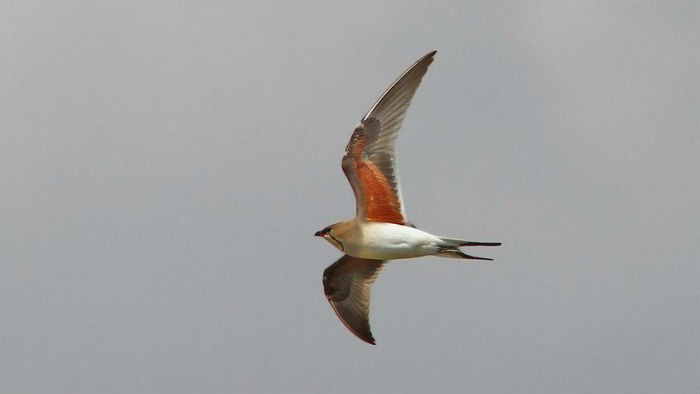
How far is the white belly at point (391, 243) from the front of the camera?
82.3 feet

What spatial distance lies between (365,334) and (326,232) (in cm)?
250

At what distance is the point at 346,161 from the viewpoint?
25.9m

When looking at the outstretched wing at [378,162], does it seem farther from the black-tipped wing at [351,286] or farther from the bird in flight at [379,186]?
the black-tipped wing at [351,286]

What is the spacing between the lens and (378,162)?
25938 mm

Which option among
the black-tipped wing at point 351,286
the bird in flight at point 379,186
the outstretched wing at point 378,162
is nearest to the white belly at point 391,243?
the bird in flight at point 379,186

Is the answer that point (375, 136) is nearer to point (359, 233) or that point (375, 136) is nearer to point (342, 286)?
point (359, 233)

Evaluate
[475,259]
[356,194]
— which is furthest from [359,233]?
[475,259]

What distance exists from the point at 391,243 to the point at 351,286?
2.74 meters

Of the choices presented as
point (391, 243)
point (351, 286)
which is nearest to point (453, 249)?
point (391, 243)

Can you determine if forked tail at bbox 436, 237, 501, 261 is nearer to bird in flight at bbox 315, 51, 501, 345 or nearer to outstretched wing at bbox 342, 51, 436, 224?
bird in flight at bbox 315, 51, 501, 345

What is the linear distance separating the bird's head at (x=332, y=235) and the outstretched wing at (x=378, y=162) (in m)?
0.60

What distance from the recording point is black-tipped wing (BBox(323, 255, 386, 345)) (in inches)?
1094

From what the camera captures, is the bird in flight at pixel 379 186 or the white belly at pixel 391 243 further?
the bird in flight at pixel 379 186

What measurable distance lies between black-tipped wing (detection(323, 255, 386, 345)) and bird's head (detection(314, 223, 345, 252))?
137cm
